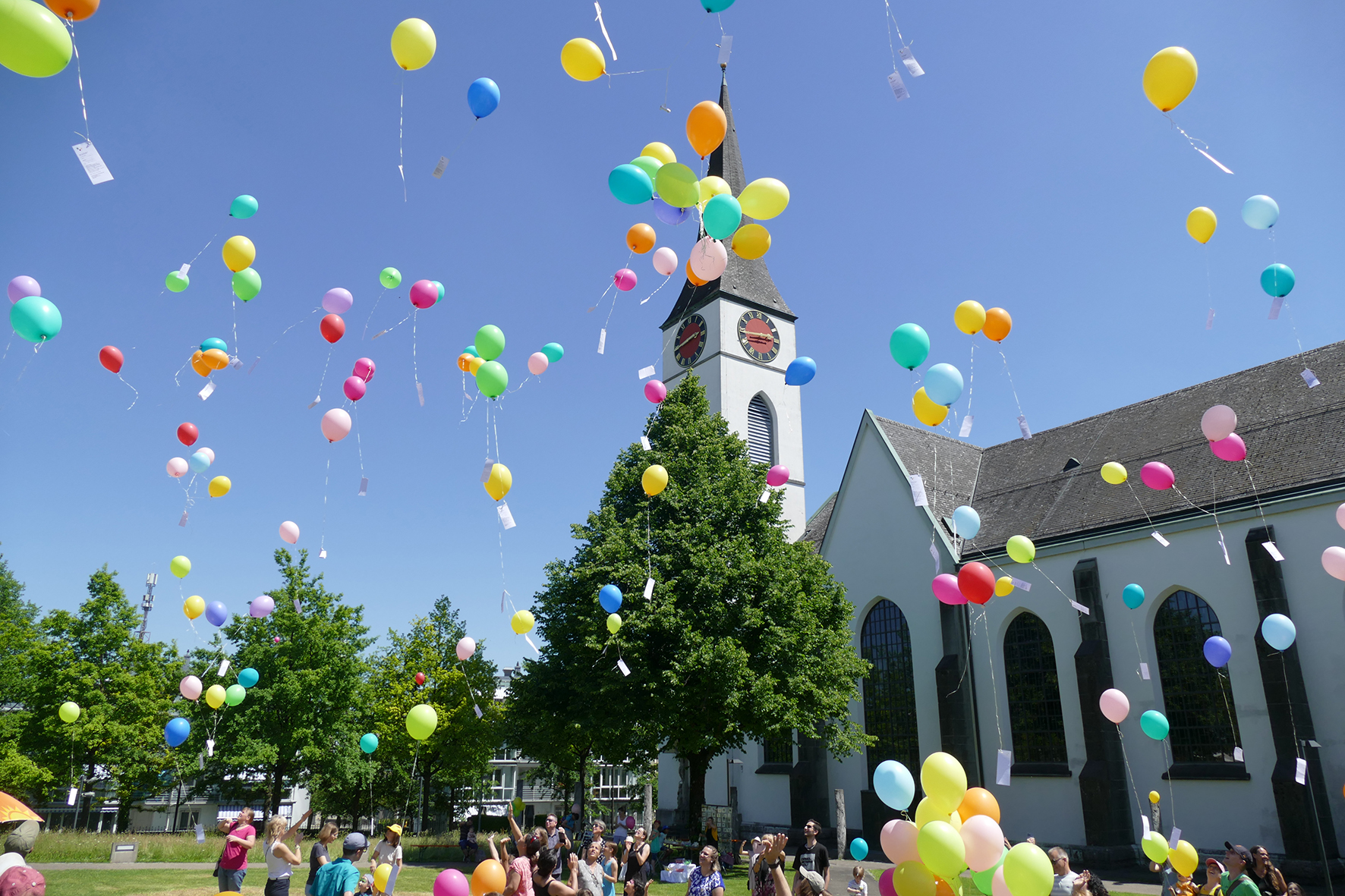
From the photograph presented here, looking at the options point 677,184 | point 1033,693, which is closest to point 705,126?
point 677,184

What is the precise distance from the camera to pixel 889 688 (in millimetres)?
26000

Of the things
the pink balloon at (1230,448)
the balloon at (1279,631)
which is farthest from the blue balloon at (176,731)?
the balloon at (1279,631)

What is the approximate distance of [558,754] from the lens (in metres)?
22.8

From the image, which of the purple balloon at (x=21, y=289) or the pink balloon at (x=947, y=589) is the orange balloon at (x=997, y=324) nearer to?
the pink balloon at (x=947, y=589)

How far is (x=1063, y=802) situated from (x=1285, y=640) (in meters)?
11.6

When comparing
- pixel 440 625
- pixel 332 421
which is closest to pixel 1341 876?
pixel 332 421

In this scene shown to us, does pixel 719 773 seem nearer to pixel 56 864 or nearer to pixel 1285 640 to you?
pixel 56 864

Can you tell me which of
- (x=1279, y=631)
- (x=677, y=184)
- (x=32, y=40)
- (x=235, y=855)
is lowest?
(x=235, y=855)

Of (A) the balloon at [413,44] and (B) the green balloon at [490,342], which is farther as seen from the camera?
(B) the green balloon at [490,342]

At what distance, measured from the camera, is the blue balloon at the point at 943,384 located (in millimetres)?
10477

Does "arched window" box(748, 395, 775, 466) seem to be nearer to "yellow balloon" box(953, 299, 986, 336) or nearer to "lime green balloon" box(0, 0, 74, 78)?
"yellow balloon" box(953, 299, 986, 336)

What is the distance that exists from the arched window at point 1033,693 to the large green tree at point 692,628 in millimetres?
4391

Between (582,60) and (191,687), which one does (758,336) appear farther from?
(582,60)

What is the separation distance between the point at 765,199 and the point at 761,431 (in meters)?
28.7
